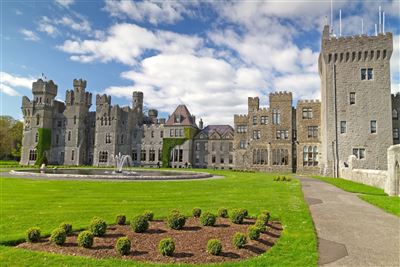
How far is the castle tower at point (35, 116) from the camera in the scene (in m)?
72.1

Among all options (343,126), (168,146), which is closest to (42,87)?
(168,146)

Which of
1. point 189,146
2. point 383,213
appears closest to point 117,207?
point 383,213

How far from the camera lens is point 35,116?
7275cm

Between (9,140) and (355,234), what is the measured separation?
306 feet

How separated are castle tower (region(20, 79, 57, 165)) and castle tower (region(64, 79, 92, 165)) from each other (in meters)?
4.51

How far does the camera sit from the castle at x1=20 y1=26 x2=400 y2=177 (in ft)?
145

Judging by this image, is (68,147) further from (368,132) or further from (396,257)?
(396,257)

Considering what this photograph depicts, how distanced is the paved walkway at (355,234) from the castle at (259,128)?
31966mm

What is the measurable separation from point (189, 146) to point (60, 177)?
3908cm

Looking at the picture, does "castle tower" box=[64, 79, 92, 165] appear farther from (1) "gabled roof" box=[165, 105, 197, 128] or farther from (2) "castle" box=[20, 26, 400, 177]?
(1) "gabled roof" box=[165, 105, 197, 128]

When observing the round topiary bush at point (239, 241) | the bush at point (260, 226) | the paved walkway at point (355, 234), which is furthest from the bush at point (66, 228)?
the paved walkway at point (355, 234)

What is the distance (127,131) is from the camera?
235 feet

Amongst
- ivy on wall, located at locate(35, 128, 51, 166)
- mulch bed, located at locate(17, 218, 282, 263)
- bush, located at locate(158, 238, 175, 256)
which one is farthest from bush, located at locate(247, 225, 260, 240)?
ivy on wall, located at locate(35, 128, 51, 166)

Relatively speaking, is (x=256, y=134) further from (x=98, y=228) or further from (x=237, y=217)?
(x=98, y=228)
